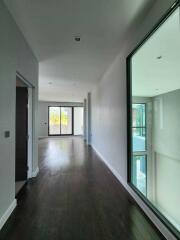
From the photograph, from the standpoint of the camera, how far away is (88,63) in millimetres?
3898

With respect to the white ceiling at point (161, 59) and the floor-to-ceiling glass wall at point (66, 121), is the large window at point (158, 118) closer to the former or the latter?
the white ceiling at point (161, 59)

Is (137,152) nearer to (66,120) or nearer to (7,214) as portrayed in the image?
(7,214)

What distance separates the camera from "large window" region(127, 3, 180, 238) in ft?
7.99

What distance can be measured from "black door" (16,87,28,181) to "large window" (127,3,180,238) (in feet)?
7.44

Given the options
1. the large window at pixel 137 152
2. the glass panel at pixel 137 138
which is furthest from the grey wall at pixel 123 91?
the glass panel at pixel 137 138

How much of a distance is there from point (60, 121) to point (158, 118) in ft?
25.6

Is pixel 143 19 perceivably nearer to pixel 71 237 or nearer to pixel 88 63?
pixel 88 63

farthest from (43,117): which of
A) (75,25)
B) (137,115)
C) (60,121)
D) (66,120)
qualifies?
(75,25)

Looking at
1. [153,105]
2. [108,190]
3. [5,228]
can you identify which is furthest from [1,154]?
[153,105]

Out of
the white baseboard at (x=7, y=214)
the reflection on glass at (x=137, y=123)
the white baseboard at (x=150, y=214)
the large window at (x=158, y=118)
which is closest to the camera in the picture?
the white baseboard at (x=150, y=214)

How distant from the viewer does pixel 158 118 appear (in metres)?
6.13

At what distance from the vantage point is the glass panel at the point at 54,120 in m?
11.8

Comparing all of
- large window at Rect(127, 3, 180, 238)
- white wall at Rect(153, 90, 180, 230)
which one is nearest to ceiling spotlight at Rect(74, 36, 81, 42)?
large window at Rect(127, 3, 180, 238)

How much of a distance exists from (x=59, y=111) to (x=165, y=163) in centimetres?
839
